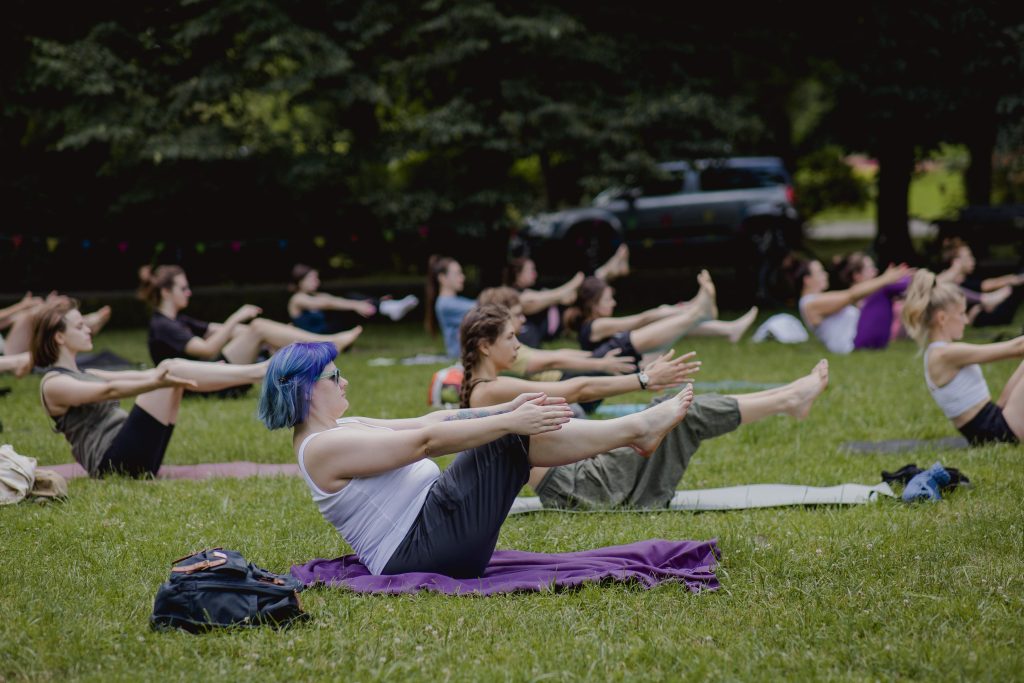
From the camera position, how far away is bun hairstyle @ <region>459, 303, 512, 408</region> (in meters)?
5.94

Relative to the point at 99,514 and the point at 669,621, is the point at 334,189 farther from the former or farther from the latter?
the point at 669,621

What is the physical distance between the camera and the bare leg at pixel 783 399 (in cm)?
590

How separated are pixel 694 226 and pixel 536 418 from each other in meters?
15.9

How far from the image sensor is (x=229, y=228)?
1903cm

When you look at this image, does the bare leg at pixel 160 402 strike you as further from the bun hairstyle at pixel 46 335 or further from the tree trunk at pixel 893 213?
the tree trunk at pixel 893 213

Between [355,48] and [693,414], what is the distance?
461 inches

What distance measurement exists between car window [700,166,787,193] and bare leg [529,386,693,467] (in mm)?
15590

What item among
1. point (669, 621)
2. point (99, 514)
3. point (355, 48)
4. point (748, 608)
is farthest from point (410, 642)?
point (355, 48)

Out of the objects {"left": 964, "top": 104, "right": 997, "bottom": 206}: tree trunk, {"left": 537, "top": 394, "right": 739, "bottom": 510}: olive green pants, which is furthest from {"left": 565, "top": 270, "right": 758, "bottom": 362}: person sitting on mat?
{"left": 964, "top": 104, "right": 997, "bottom": 206}: tree trunk

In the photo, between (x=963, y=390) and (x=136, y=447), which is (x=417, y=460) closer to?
(x=136, y=447)

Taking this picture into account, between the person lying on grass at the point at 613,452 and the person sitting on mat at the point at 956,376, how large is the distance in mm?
1464

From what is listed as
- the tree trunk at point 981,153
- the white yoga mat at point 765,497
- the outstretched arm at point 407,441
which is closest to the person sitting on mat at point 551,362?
the white yoga mat at point 765,497

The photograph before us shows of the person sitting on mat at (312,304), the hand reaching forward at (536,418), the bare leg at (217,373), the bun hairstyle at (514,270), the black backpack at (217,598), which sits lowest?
the person sitting on mat at (312,304)

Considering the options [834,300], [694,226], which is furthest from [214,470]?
[694,226]
